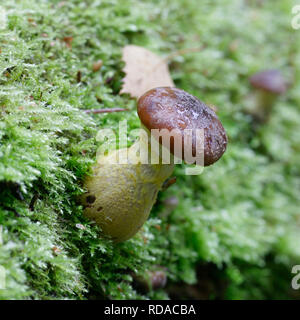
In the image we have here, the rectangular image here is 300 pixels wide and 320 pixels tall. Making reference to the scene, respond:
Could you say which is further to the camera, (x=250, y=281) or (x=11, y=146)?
(x=250, y=281)

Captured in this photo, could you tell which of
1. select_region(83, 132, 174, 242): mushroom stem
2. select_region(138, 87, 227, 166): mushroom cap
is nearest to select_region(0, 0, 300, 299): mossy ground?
select_region(83, 132, 174, 242): mushroom stem

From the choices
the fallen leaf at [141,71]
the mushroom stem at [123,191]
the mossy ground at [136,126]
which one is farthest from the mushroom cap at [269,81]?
the mushroom stem at [123,191]

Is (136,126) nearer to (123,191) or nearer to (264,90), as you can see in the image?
(123,191)

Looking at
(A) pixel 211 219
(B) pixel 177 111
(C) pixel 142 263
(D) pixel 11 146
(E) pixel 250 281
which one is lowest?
(E) pixel 250 281
